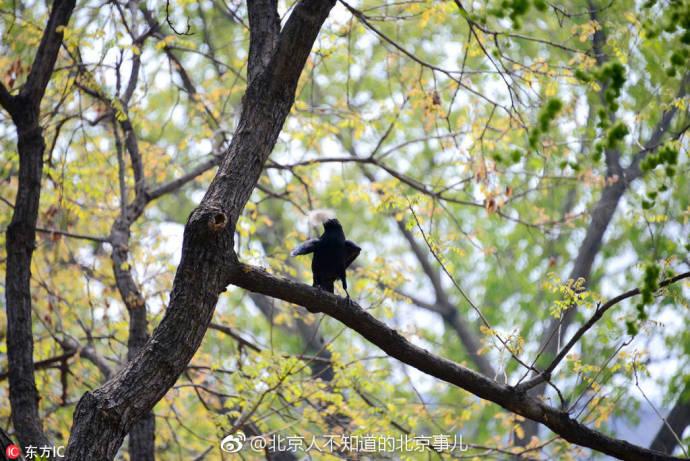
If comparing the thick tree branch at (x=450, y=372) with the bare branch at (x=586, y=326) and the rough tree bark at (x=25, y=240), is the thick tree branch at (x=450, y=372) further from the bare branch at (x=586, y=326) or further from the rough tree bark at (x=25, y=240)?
the rough tree bark at (x=25, y=240)

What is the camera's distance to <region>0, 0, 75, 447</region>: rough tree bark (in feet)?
14.6

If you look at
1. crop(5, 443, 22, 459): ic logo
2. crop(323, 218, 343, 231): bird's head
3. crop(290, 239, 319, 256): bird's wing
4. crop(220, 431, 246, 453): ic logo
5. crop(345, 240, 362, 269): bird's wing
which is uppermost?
crop(323, 218, 343, 231): bird's head

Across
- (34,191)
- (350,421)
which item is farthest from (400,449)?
(34,191)

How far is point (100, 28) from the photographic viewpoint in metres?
6.07

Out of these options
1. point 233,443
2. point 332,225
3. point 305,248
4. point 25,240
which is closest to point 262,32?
point 305,248

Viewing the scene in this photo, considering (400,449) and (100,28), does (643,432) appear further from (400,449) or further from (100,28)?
(100,28)

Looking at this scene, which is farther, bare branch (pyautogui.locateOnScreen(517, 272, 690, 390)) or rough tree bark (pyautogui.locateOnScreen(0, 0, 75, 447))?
rough tree bark (pyautogui.locateOnScreen(0, 0, 75, 447))

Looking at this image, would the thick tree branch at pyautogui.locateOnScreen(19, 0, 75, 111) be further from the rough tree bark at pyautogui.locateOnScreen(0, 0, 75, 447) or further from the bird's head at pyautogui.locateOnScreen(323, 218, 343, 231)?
the bird's head at pyautogui.locateOnScreen(323, 218, 343, 231)

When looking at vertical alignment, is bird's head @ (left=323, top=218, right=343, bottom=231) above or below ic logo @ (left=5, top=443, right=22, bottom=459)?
above

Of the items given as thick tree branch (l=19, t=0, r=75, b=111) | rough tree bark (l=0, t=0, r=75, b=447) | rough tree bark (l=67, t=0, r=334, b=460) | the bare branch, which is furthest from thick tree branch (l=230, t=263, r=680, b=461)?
thick tree branch (l=19, t=0, r=75, b=111)

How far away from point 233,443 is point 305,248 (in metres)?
2.04

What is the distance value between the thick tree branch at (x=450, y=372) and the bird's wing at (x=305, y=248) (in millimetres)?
964

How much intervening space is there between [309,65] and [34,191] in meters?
4.18

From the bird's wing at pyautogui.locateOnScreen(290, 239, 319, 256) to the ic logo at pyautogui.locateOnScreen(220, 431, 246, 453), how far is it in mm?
1731
